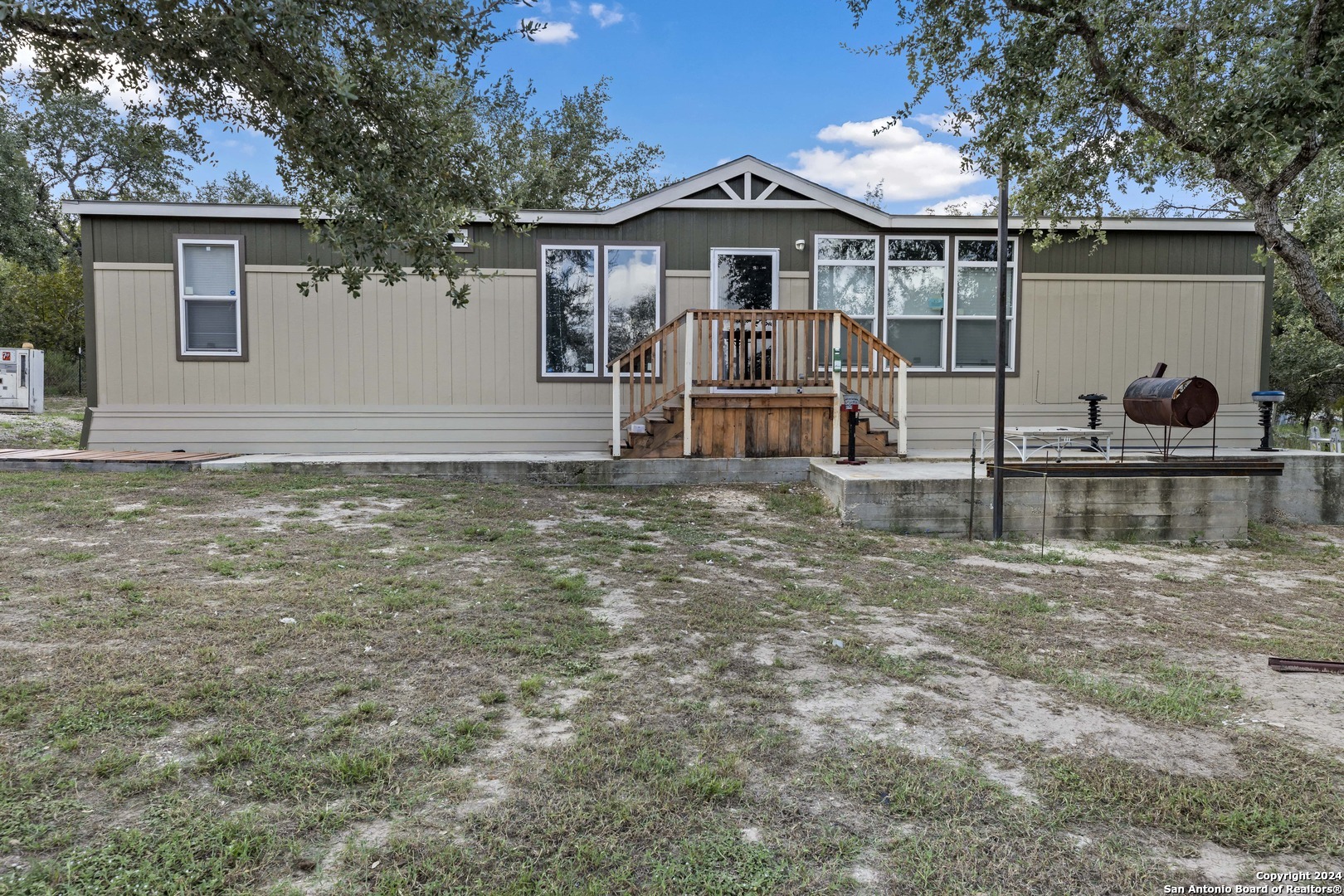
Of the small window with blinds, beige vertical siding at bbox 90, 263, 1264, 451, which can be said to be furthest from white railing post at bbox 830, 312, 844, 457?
the small window with blinds

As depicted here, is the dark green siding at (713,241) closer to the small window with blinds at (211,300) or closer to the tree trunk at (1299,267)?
the small window with blinds at (211,300)

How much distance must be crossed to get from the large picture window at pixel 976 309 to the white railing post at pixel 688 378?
3467 mm

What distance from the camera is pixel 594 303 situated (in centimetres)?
945

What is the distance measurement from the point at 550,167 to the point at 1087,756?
1843cm

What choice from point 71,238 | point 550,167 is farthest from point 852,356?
point 71,238

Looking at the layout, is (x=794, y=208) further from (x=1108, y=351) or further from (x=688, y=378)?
(x=1108, y=351)

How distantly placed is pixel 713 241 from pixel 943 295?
114 inches

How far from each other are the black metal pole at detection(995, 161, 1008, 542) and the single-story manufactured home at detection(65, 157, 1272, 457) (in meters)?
2.10

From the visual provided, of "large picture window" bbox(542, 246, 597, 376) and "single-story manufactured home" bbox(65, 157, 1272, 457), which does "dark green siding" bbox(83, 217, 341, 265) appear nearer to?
"single-story manufactured home" bbox(65, 157, 1272, 457)

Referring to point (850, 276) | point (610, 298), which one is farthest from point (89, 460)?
point (850, 276)

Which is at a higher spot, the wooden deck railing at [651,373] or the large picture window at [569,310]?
the large picture window at [569,310]

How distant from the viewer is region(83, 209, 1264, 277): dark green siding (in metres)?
8.90

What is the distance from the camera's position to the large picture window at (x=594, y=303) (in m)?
9.37

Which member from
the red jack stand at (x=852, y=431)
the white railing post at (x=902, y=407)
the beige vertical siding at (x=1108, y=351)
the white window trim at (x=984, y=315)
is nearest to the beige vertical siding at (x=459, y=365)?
the beige vertical siding at (x=1108, y=351)
